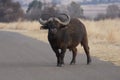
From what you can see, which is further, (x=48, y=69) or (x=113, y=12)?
(x=113, y=12)

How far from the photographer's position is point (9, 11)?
8225cm

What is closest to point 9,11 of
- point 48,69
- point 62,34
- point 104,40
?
point 104,40

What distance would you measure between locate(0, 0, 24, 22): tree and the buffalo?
64.1 m

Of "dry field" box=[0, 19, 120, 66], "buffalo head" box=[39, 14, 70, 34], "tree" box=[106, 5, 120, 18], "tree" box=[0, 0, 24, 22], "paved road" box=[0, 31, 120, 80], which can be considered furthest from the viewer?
"tree" box=[0, 0, 24, 22]

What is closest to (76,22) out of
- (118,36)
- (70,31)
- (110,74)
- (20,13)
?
(70,31)

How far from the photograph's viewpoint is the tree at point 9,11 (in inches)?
3243

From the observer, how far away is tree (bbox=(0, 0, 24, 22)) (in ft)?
270

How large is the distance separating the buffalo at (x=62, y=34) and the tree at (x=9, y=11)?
64131 mm

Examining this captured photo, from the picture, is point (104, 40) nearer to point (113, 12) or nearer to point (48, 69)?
point (48, 69)

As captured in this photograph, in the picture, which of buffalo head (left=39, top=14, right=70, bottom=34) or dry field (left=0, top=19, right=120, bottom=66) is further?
dry field (left=0, top=19, right=120, bottom=66)

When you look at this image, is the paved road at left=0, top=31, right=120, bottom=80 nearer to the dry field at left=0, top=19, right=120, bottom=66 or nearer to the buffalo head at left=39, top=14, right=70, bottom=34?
the dry field at left=0, top=19, right=120, bottom=66

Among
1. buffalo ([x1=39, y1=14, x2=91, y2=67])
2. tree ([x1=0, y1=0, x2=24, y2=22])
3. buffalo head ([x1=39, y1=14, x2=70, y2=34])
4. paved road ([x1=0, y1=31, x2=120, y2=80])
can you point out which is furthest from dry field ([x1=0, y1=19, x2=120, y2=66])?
tree ([x1=0, y1=0, x2=24, y2=22])

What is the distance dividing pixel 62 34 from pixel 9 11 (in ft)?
216

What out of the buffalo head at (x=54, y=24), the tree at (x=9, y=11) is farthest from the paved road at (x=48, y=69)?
the tree at (x=9, y=11)
